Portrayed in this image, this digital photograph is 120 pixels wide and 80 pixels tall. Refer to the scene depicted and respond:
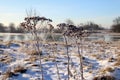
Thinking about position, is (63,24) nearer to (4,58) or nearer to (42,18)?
(42,18)

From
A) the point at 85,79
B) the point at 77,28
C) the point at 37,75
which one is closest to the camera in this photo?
the point at 77,28

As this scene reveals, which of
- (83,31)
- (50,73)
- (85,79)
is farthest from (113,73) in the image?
(83,31)

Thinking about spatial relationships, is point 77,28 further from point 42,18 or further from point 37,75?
point 37,75

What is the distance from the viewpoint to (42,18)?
7.04 m

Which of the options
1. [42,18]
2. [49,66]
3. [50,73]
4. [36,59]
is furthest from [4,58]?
[42,18]

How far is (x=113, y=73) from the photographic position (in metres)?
9.65

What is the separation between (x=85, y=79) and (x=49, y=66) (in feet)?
8.24

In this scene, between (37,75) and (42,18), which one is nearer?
(42,18)

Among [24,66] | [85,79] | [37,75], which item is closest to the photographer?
[85,79]

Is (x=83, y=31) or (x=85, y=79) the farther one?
(x=85, y=79)

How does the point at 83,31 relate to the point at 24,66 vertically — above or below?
above

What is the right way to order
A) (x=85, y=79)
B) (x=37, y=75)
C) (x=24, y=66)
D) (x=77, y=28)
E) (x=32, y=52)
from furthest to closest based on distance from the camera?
(x=32, y=52) < (x=24, y=66) < (x=37, y=75) < (x=85, y=79) < (x=77, y=28)

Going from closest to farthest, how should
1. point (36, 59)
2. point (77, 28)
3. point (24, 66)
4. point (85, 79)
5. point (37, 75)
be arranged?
1. point (77, 28)
2. point (85, 79)
3. point (37, 75)
4. point (24, 66)
5. point (36, 59)

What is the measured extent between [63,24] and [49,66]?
4794 millimetres
